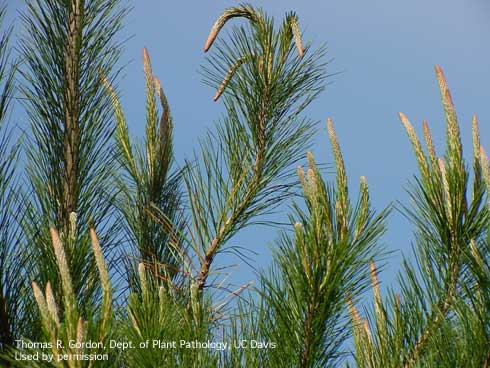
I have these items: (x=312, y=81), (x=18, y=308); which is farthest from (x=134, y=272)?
(x=312, y=81)

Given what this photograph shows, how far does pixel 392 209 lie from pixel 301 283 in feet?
1.22

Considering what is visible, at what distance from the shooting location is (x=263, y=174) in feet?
10.1

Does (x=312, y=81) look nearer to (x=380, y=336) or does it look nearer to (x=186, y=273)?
(x=186, y=273)

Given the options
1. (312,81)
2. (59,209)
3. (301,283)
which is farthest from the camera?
(312,81)

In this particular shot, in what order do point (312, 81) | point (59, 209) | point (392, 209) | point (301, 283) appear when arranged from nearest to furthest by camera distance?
point (301, 283), point (392, 209), point (59, 209), point (312, 81)

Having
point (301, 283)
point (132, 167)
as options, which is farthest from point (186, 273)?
point (301, 283)

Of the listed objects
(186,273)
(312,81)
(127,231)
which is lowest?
(186,273)

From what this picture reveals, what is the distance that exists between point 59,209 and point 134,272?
42cm

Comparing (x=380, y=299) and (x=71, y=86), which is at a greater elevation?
(x=71, y=86)

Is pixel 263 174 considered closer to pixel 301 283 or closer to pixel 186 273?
pixel 186 273

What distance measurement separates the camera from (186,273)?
2.99 meters

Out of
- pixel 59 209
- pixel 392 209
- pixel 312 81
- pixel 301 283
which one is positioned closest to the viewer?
pixel 301 283

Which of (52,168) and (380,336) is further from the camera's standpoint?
(52,168)

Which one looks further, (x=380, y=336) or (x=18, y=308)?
(x=18, y=308)
